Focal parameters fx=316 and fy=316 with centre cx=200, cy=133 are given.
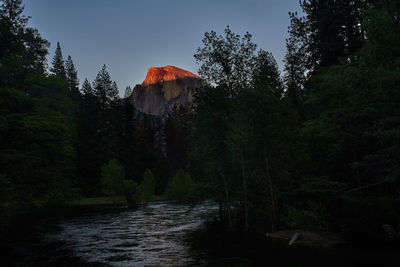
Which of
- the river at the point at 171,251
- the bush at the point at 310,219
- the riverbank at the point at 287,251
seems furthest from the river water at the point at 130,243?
the bush at the point at 310,219

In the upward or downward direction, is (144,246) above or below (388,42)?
below

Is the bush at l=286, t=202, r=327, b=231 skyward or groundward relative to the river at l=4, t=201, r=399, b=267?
skyward

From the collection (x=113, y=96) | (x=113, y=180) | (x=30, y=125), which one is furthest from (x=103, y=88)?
(x=30, y=125)

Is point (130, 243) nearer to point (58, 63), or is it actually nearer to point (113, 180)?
point (113, 180)

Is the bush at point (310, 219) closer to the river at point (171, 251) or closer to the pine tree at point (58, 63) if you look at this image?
the river at point (171, 251)

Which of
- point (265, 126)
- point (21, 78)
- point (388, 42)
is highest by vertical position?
point (21, 78)

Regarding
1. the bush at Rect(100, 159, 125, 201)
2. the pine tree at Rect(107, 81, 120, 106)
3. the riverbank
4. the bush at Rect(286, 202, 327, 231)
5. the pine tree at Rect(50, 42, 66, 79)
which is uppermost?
the pine tree at Rect(50, 42, 66, 79)

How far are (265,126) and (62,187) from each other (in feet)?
47.6

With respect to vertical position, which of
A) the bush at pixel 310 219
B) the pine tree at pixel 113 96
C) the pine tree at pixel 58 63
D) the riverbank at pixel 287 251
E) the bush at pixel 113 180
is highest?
the pine tree at pixel 58 63

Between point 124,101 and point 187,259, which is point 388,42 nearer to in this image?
point 187,259

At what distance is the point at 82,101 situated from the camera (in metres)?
86.9

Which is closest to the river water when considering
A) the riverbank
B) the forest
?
the riverbank

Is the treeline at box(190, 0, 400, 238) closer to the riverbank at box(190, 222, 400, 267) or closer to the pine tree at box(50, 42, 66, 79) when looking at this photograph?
the riverbank at box(190, 222, 400, 267)

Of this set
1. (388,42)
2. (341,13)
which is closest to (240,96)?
(388,42)
